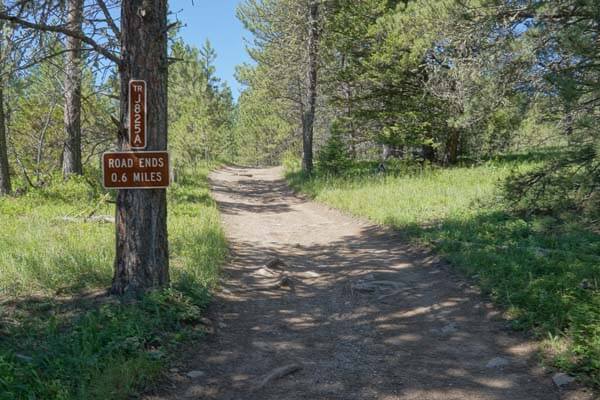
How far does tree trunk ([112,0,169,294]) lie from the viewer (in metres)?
4.76

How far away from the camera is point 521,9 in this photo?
780cm

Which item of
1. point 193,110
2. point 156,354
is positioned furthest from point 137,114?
point 193,110

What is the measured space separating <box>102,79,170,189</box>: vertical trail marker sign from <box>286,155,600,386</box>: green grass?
410cm

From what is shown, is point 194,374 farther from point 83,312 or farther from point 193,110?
point 193,110

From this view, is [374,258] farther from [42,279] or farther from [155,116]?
[42,279]

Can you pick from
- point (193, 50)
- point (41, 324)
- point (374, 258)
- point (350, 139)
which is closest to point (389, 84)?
point (350, 139)

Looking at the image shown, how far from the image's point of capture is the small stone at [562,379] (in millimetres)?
3648

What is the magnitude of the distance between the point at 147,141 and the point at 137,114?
295 millimetres

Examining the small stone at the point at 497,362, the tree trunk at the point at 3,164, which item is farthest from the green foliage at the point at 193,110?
the small stone at the point at 497,362

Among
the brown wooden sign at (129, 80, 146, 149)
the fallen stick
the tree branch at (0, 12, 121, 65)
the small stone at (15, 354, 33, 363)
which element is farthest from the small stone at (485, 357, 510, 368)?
the tree branch at (0, 12, 121, 65)

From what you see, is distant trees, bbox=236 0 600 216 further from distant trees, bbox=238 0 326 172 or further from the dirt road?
the dirt road

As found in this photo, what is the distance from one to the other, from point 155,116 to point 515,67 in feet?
22.9

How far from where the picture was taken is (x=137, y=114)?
478cm

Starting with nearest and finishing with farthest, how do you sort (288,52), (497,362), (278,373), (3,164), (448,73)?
(278,373) → (497,362) → (3,164) → (448,73) → (288,52)
